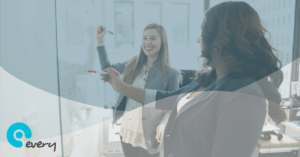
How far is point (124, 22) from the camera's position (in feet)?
5.01

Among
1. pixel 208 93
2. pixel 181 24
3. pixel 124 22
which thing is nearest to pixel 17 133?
pixel 208 93

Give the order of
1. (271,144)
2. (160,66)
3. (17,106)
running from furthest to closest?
(271,144)
(160,66)
(17,106)

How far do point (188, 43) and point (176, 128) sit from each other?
1.15 metres

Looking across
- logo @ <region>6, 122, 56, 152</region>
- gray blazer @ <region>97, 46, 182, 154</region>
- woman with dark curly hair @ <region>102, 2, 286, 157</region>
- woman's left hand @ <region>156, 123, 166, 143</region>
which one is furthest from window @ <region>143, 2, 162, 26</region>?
logo @ <region>6, 122, 56, 152</region>

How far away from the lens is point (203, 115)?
445mm

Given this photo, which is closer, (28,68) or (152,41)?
(28,68)

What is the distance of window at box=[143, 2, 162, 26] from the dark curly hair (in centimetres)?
105

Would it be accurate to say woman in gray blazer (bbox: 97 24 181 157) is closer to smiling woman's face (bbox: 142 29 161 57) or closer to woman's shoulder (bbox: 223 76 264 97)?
smiling woman's face (bbox: 142 29 161 57)

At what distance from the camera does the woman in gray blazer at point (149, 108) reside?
102 centimetres

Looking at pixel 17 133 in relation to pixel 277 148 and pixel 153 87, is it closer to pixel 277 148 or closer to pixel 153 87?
pixel 153 87

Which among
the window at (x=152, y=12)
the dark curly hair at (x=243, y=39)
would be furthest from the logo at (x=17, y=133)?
the window at (x=152, y=12)

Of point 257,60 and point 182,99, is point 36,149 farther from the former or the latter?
point 257,60

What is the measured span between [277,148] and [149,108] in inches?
46.1

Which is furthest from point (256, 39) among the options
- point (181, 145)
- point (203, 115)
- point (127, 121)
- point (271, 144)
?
point (271, 144)
